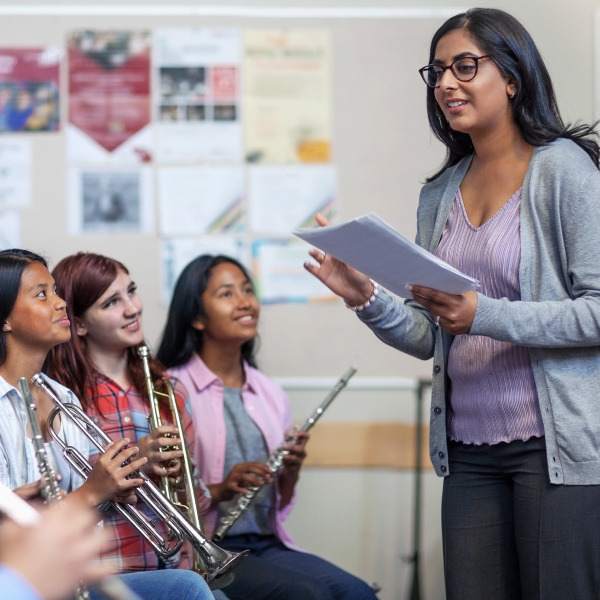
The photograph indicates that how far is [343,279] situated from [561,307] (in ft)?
1.24

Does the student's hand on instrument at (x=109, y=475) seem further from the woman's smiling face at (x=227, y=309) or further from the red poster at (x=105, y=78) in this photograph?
the red poster at (x=105, y=78)

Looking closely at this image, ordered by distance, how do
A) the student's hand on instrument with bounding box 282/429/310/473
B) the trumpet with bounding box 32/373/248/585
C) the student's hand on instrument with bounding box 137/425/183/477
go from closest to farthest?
1. the trumpet with bounding box 32/373/248/585
2. the student's hand on instrument with bounding box 137/425/183/477
3. the student's hand on instrument with bounding box 282/429/310/473

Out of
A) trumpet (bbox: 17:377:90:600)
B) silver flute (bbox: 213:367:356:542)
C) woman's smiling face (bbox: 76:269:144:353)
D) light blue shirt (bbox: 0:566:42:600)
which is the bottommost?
silver flute (bbox: 213:367:356:542)

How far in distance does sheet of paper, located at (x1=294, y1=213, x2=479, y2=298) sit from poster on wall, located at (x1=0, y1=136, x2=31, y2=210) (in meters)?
1.55

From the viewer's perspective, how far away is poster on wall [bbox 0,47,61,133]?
2.65m

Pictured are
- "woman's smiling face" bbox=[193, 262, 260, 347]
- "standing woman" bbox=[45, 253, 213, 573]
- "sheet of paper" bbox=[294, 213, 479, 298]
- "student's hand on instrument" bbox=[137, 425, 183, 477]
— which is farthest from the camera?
"woman's smiling face" bbox=[193, 262, 260, 347]

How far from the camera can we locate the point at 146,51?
267 centimetres

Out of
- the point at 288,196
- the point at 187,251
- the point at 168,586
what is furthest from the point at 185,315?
the point at 168,586

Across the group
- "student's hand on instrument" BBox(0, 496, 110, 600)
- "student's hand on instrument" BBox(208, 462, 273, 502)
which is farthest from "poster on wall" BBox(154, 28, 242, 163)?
"student's hand on instrument" BBox(0, 496, 110, 600)

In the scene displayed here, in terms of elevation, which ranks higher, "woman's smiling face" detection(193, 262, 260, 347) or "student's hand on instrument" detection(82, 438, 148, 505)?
"woman's smiling face" detection(193, 262, 260, 347)

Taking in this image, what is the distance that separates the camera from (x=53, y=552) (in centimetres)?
67

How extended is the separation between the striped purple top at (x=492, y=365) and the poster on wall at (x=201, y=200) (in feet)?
4.14

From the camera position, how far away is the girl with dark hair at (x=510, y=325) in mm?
1358

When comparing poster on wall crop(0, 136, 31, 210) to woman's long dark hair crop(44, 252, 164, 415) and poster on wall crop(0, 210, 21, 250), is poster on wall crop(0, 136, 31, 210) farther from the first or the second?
woman's long dark hair crop(44, 252, 164, 415)
